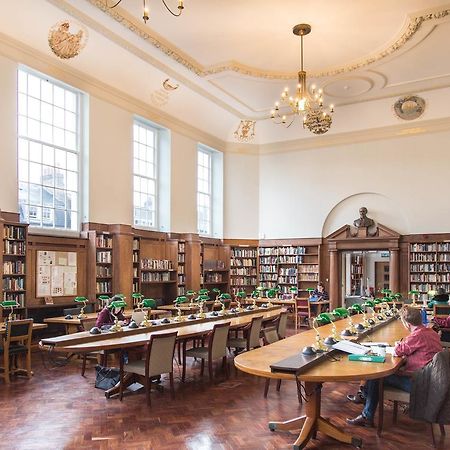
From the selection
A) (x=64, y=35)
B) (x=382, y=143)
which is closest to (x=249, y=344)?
(x=64, y=35)

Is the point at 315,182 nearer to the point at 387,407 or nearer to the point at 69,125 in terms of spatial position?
the point at 69,125

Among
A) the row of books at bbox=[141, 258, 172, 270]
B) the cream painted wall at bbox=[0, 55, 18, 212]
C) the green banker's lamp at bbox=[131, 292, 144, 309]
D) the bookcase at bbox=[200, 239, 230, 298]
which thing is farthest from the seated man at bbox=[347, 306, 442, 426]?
the bookcase at bbox=[200, 239, 230, 298]

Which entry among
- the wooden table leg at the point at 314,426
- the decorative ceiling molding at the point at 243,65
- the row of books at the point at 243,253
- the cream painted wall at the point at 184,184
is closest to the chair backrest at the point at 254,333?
the wooden table leg at the point at 314,426

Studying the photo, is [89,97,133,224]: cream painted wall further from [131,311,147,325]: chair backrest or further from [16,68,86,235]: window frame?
[131,311,147,325]: chair backrest

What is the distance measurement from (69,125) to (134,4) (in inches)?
128

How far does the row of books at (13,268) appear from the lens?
8.55 meters

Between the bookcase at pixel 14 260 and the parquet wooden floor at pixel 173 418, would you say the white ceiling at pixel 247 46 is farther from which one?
the parquet wooden floor at pixel 173 418

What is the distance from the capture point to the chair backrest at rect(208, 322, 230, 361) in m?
6.82

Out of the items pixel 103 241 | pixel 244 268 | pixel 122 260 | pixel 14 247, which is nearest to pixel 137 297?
pixel 122 260

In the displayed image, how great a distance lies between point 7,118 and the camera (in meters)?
9.00

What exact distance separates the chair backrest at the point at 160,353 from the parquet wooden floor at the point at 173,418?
378 millimetres

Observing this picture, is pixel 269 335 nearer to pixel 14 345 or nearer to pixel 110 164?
pixel 14 345

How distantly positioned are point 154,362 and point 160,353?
126 mm

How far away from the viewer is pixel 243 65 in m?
11.5
